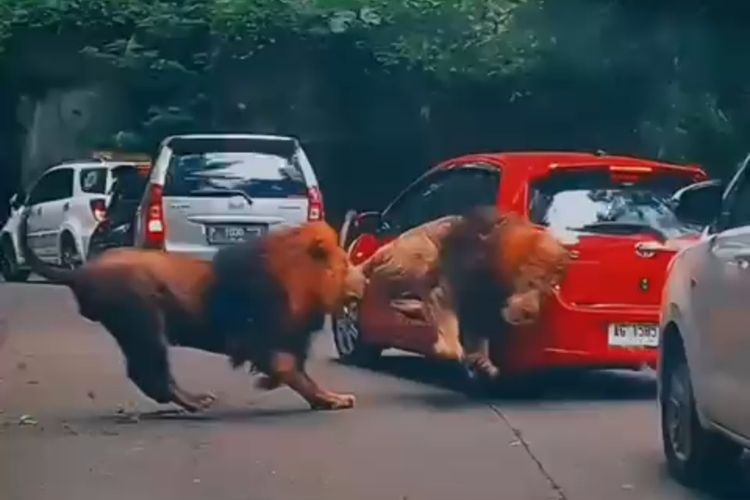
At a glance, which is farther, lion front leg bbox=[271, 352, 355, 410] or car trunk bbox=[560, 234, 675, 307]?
car trunk bbox=[560, 234, 675, 307]

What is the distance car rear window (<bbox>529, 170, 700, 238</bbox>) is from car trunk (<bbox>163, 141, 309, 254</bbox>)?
1.32 metres

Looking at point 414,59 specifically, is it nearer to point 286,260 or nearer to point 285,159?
point 285,159

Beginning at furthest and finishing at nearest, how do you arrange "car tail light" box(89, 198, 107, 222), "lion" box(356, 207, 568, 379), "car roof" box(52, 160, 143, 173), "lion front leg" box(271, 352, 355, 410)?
"car tail light" box(89, 198, 107, 222), "car roof" box(52, 160, 143, 173), "lion" box(356, 207, 568, 379), "lion front leg" box(271, 352, 355, 410)

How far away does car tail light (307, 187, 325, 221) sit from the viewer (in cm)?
1236

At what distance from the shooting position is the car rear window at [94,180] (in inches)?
499

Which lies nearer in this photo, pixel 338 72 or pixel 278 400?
pixel 278 400

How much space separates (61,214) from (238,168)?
1.38 m

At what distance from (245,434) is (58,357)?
9.76 feet

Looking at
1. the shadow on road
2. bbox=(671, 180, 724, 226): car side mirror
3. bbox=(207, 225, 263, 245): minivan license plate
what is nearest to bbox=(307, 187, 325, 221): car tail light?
bbox=(207, 225, 263, 245): minivan license plate

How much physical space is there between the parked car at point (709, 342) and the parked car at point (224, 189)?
11.6 ft

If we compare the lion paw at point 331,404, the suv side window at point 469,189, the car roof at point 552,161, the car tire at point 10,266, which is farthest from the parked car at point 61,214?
the car roof at point 552,161

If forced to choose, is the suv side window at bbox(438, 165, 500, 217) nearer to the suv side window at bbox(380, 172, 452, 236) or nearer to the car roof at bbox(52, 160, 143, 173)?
the suv side window at bbox(380, 172, 452, 236)

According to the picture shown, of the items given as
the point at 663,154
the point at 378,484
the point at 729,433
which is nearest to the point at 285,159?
the point at 663,154

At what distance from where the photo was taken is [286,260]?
11469 mm
